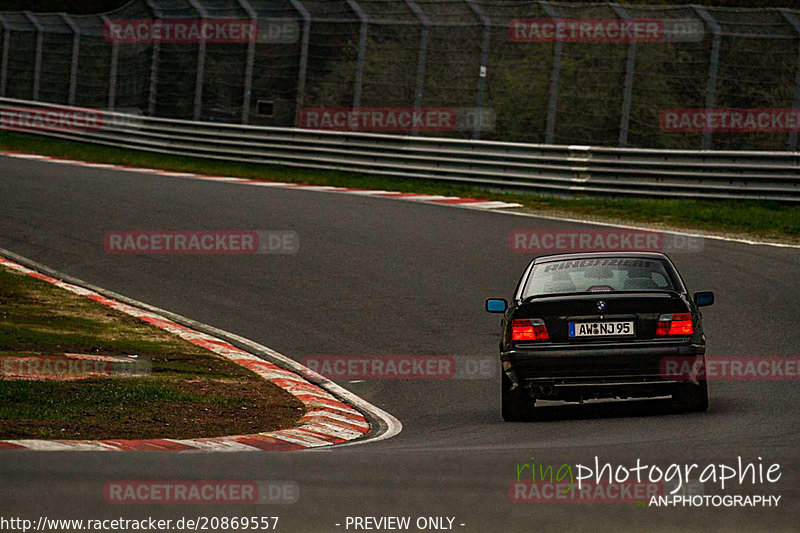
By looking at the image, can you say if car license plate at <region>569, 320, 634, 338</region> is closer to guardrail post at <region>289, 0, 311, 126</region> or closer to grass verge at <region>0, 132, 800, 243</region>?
grass verge at <region>0, 132, 800, 243</region>

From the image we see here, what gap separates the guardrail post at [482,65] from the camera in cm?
2369

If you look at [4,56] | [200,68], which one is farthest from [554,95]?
[4,56]

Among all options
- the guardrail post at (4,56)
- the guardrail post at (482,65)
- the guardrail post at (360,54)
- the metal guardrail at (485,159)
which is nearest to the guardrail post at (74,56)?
the metal guardrail at (485,159)

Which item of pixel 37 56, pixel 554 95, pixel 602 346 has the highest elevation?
pixel 37 56

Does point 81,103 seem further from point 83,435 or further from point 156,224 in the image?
point 83,435

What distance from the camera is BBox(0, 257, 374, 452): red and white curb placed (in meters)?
7.49

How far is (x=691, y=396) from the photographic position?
8859 mm

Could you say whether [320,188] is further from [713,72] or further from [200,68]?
[713,72]

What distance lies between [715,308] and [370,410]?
5248 millimetres

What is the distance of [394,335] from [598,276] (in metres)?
3.64

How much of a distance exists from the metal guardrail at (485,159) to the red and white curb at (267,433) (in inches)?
409

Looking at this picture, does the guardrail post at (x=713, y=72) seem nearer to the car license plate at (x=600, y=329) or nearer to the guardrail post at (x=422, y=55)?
the guardrail post at (x=422, y=55)

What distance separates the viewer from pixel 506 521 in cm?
475

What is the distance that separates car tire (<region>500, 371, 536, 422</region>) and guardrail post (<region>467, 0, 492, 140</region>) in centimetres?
1533
